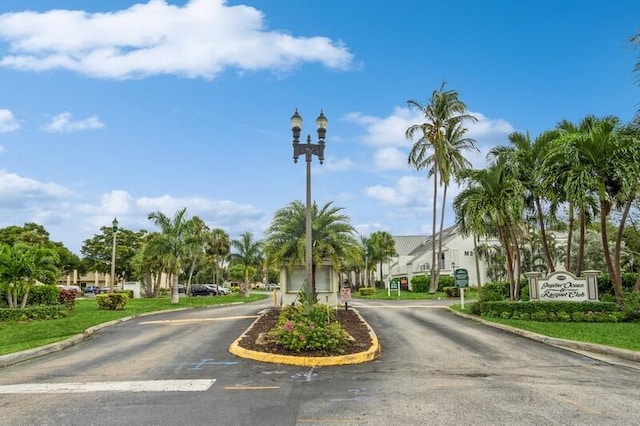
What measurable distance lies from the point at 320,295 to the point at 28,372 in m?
14.7

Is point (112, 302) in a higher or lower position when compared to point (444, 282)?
lower

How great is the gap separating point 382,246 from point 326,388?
68604 mm

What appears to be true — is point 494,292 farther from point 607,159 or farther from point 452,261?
point 452,261

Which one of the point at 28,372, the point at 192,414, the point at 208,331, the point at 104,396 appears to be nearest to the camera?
the point at 192,414

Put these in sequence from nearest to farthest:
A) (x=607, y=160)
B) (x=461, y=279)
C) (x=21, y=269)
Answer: (x=607, y=160) < (x=21, y=269) < (x=461, y=279)

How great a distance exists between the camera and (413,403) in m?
7.06

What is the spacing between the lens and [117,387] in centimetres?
834

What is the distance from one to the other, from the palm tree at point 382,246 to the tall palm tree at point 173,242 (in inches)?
1651

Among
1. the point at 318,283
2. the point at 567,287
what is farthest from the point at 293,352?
the point at 567,287

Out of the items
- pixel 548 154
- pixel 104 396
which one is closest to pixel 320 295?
pixel 548 154

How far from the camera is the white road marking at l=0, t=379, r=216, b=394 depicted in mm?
8117

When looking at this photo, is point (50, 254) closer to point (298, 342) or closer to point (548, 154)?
point (298, 342)

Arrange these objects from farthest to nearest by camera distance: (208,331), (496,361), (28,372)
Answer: (208,331) → (496,361) → (28,372)

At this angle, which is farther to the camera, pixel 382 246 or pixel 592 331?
pixel 382 246
